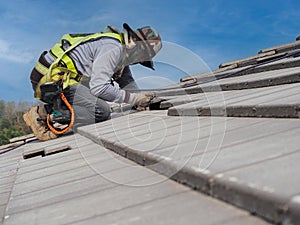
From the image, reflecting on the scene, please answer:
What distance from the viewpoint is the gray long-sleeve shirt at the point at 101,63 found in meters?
3.92

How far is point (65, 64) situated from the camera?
168 inches

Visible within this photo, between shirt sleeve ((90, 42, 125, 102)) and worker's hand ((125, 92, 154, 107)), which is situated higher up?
shirt sleeve ((90, 42, 125, 102))

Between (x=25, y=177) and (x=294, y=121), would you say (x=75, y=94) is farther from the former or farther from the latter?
(x=294, y=121)

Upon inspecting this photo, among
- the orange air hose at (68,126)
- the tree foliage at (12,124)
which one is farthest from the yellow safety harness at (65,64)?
the tree foliage at (12,124)

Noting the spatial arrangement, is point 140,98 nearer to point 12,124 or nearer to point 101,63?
point 101,63

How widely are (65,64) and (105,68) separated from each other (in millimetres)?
587

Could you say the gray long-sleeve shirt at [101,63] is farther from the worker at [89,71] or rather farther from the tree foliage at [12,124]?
the tree foliage at [12,124]

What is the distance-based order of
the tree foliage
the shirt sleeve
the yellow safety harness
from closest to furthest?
the shirt sleeve, the yellow safety harness, the tree foliage

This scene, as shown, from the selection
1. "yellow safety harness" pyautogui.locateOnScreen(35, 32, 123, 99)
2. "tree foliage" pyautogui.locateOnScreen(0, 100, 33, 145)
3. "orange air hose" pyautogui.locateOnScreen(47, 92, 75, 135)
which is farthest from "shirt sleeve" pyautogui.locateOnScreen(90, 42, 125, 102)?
"tree foliage" pyautogui.locateOnScreen(0, 100, 33, 145)

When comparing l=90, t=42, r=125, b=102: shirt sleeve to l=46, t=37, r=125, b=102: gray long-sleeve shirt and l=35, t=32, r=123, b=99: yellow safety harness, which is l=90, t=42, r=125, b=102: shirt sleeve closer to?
l=46, t=37, r=125, b=102: gray long-sleeve shirt

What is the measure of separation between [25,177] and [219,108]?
3.78 feet

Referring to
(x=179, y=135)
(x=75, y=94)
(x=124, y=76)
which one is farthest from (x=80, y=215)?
(x=124, y=76)

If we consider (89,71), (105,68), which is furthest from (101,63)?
(89,71)

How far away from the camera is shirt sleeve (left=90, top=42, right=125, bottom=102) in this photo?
12.8ft
